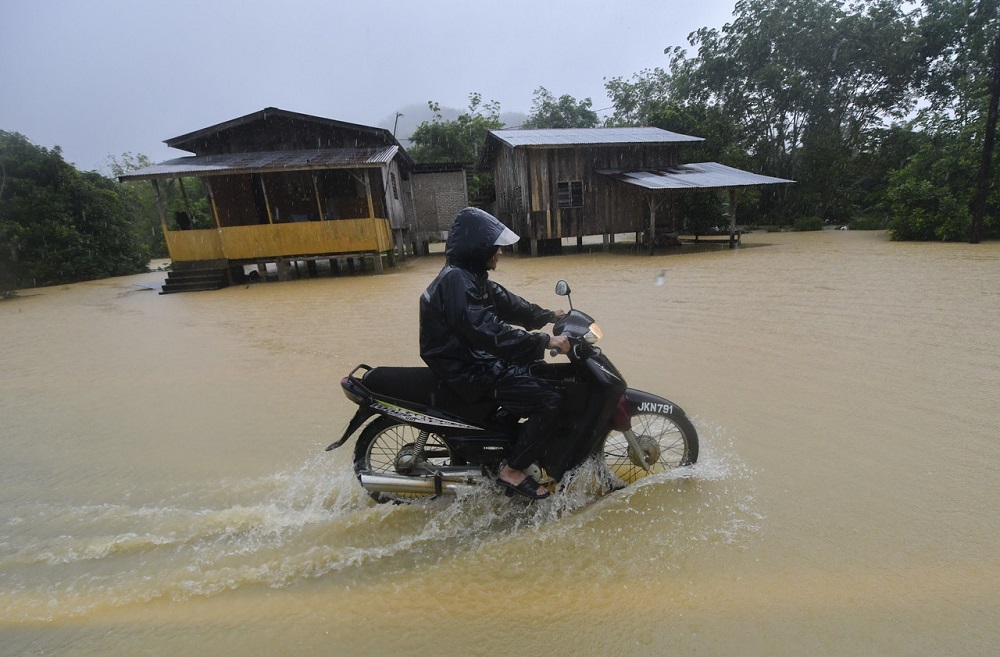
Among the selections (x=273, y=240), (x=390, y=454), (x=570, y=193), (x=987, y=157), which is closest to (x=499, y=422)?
(x=390, y=454)

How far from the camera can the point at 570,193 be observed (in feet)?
55.9

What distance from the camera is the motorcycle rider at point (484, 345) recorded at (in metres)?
2.36

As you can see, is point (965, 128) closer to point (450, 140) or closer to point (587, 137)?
point (587, 137)

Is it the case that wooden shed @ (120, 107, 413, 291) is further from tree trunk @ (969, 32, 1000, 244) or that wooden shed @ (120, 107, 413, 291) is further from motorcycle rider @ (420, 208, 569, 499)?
tree trunk @ (969, 32, 1000, 244)

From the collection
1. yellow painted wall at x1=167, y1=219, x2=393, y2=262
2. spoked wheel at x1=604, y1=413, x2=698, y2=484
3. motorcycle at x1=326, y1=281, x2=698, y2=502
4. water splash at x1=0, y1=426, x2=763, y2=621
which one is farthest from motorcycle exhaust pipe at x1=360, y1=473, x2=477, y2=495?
yellow painted wall at x1=167, y1=219, x2=393, y2=262

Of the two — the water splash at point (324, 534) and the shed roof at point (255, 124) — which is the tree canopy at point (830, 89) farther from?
the water splash at point (324, 534)

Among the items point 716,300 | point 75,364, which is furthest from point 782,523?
point 75,364

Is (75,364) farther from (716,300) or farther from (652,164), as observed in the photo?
(652,164)

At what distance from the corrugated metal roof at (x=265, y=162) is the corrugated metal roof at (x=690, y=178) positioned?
26.4 feet

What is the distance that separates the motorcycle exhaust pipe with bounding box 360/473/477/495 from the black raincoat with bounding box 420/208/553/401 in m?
0.56

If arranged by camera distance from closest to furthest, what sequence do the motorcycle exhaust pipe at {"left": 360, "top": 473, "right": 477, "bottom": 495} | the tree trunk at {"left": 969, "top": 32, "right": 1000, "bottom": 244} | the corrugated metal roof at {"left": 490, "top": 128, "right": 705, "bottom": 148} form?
the motorcycle exhaust pipe at {"left": 360, "top": 473, "right": 477, "bottom": 495} < the tree trunk at {"left": 969, "top": 32, "right": 1000, "bottom": 244} < the corrugated metal roof at {"left": 490, "top": 128, "right": 705, "bottom": 148}

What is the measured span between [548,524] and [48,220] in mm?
22553

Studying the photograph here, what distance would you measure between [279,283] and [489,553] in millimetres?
14022

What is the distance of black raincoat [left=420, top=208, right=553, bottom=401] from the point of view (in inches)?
92.4
